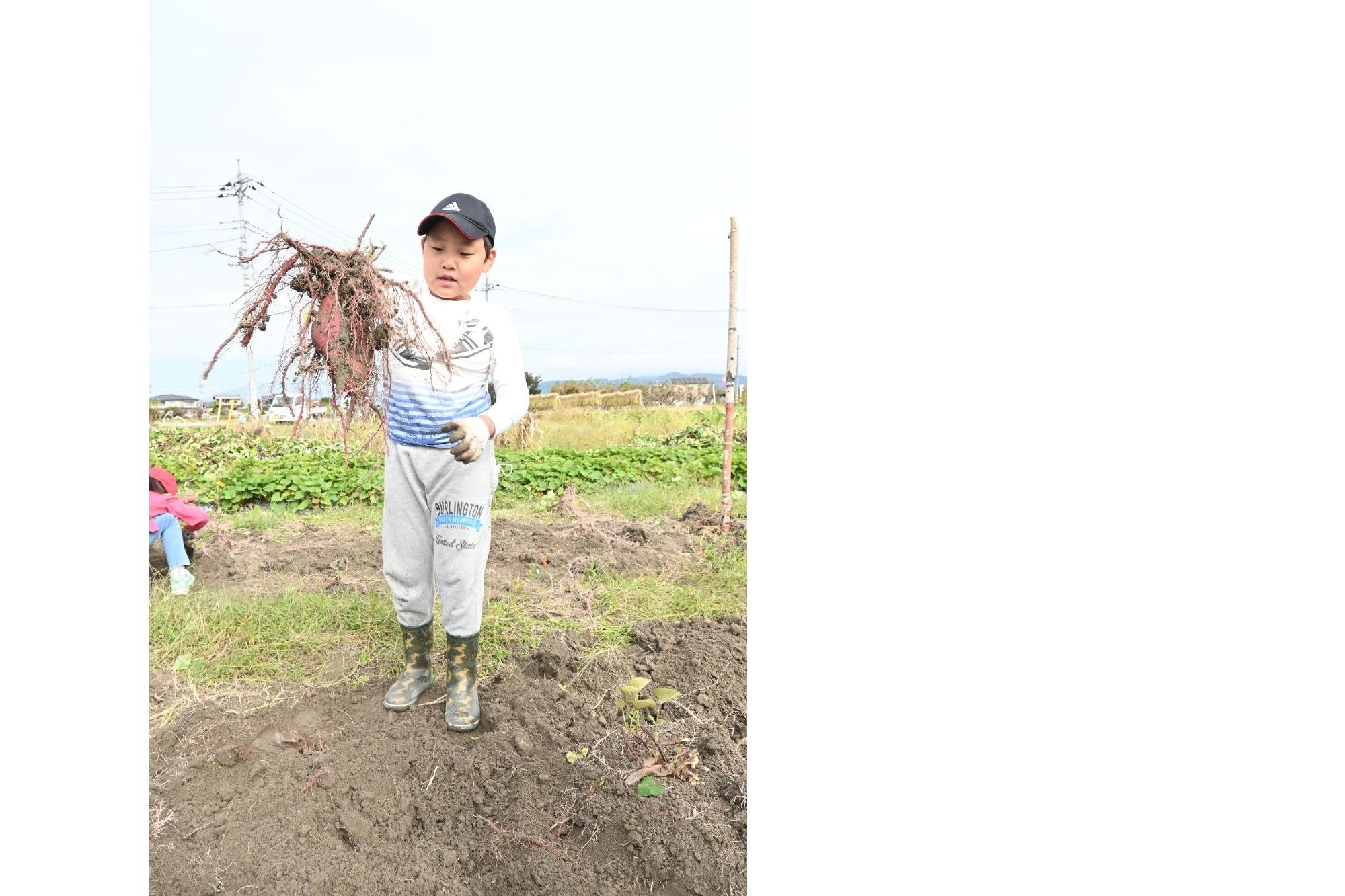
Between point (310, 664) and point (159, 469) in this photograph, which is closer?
point (310, 664)

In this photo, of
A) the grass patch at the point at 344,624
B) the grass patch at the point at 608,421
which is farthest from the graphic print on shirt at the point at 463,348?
the grass patch at the point at 608,421

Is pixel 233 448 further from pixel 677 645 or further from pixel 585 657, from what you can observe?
pixel 677 645

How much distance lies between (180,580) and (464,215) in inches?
67.4

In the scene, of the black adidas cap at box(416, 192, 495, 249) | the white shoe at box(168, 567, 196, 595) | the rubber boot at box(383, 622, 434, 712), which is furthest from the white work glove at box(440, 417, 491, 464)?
the white shoe at box(168, 567, 196, 595)

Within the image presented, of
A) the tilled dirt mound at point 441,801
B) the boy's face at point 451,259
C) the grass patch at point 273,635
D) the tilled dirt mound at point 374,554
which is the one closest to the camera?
the tilled dirt mound at point 441,801

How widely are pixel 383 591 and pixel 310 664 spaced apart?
0.35 meters

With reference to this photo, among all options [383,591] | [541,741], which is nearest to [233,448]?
[383,591]

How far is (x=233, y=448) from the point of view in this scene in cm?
270

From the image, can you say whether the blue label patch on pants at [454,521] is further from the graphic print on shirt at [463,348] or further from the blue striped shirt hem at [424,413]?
the graphic print on shirt at [463,348]

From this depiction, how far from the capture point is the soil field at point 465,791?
5.36 ft

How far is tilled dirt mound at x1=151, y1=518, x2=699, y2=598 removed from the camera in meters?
2.59

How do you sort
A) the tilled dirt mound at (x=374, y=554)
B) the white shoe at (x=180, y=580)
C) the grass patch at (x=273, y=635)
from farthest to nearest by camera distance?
the tilled dirt mound at (x=374, y=554) < the white shoe at (x=180, y=580) < the grass patch at (x=273, y=635)

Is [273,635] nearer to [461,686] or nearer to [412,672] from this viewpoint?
[412,672]

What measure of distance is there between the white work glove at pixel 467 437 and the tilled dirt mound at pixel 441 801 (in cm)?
71
